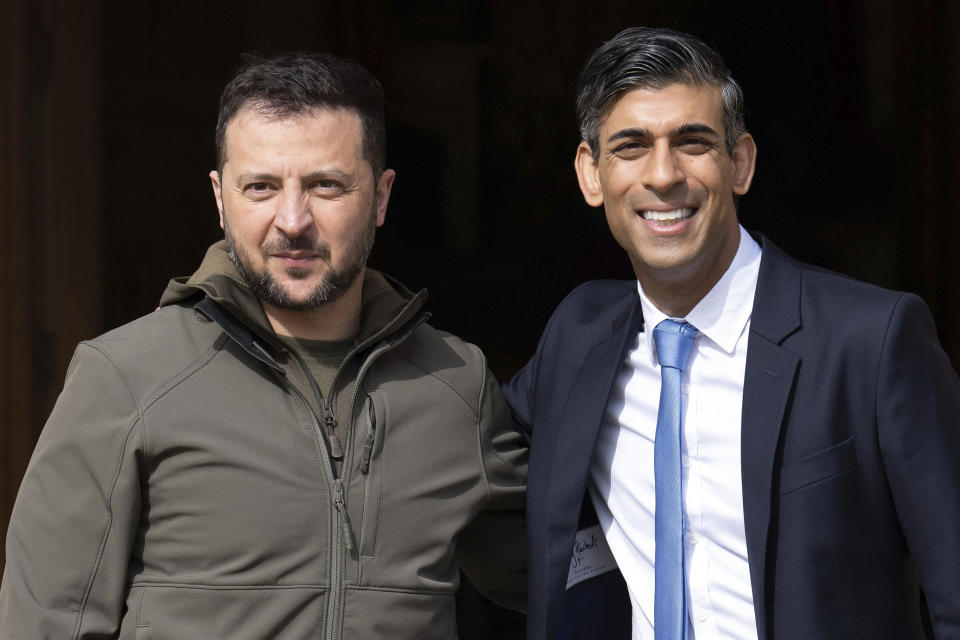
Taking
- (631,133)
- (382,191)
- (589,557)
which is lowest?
(589,557)

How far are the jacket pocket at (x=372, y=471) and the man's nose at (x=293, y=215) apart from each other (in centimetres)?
28

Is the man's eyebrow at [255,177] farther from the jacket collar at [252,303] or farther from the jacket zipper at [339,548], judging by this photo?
the jacket zipper at [339,548]

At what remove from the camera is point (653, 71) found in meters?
1.96

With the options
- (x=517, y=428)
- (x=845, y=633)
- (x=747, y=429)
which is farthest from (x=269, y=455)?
(x=845, y=633)

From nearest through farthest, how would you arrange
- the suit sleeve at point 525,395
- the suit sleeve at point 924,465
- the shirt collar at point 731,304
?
the suit sleeve at point 924,465 → the shirt collar at point 731,304 → the suit sleeve at point 525,395

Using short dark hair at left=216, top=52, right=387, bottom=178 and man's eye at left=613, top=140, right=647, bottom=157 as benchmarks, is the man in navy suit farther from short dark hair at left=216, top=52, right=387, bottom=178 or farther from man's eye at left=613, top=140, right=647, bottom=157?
short dark hair at left=216, top=52, right=387, bottom=178

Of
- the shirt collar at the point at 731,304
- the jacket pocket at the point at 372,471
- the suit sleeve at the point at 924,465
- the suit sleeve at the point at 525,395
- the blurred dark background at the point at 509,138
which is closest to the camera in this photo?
the suit sleeve at the point at 924,465

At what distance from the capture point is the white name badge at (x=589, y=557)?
6.89ft

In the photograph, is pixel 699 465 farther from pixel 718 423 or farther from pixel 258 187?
pixel 258 187

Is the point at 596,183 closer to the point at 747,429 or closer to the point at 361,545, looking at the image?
the point at 747,429

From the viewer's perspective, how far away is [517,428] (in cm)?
224

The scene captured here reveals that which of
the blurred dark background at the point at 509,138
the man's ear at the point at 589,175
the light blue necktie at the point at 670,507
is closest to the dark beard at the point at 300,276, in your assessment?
the man's ear at the point at 589,175

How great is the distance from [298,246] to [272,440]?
300mm
